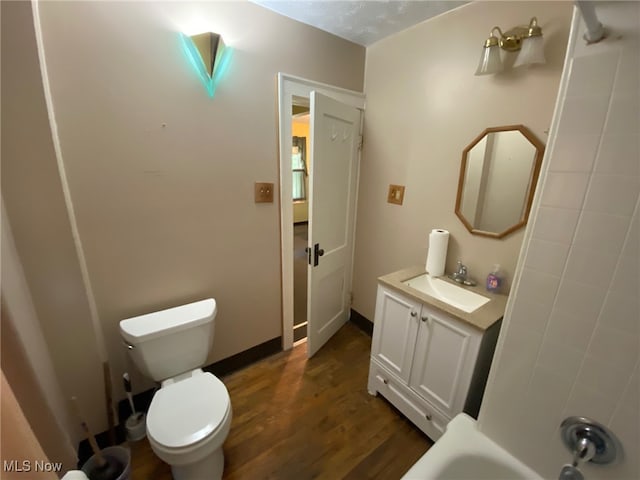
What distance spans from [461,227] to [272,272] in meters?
1.28

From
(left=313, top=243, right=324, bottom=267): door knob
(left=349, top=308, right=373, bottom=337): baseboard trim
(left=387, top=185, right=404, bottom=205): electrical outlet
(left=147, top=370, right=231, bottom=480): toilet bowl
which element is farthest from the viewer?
(left=349, top=308, right=373, bottom=337): baseboard trim

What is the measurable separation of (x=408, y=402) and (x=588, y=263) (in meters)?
1.23

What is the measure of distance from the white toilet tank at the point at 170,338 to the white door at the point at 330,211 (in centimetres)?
72

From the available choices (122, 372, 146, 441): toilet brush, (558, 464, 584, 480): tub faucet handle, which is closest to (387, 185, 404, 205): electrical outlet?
(558, 464, 584, 480): tub faucet handle

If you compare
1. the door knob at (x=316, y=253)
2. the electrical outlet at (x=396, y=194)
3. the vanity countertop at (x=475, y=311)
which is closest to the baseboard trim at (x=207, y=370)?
the door knob at (x=316, y=253)

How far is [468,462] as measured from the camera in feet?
3.10

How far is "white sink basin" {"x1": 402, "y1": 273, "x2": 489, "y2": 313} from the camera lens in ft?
4.80

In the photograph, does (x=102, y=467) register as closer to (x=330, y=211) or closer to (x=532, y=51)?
(x=330, y=211)

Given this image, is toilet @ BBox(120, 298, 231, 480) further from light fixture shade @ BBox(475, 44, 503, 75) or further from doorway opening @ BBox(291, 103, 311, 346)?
doorway opening @ BBox(291, 103, 311, 346)

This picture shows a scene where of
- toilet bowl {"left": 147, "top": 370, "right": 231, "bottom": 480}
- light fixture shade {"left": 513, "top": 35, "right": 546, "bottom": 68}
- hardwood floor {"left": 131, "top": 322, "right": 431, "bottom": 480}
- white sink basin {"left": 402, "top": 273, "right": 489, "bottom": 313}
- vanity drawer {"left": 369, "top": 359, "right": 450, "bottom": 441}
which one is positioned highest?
light fixture shade {"left": 513, "top": 35, "right": 546, "bottom": 68}

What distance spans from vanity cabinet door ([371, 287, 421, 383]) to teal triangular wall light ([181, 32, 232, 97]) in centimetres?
150

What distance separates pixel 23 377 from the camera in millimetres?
840

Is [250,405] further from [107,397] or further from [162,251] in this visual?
[162,251]

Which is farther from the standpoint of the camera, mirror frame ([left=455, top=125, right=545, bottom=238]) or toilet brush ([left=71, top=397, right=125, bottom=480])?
mirror frame ([left=455, top=125, right=545, bottom=238])
